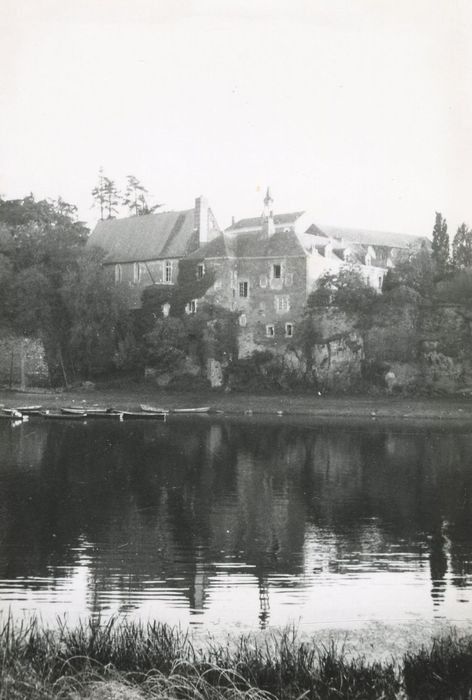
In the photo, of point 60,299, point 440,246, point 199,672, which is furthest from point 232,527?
point 440,246

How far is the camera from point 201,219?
2020 inches

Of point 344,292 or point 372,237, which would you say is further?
point 372,237

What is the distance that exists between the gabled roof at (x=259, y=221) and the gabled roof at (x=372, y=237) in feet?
16.5

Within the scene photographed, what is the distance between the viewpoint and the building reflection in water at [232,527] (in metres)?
10.5

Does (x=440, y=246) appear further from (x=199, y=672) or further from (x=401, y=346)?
(x=199, y=672)

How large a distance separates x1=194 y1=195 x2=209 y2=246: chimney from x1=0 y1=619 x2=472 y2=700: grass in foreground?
4496 centimetres

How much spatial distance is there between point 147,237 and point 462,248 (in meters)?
20.6

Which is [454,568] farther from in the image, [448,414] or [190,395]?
[190,395]

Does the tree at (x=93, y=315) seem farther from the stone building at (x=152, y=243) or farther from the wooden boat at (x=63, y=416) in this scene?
the wooden boat at (x=63, y=416)

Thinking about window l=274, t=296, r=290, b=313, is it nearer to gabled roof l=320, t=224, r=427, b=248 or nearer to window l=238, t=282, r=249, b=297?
window l=238, t=282, r=249, b=297

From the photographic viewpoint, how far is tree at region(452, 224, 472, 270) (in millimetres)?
47719

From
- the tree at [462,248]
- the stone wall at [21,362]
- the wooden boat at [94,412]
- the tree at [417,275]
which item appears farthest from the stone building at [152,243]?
the tree at [462,248]

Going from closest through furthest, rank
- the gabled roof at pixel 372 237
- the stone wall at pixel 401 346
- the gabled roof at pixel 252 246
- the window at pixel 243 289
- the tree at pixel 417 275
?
1. the stone wall at pixel 401 346
2. the tree at pixel 417 275
3. the gabled roof at pixel 252 246
4. the window at pixel 243 289
5. the gabled roof at pixel 372 237

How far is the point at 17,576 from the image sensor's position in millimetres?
11312
